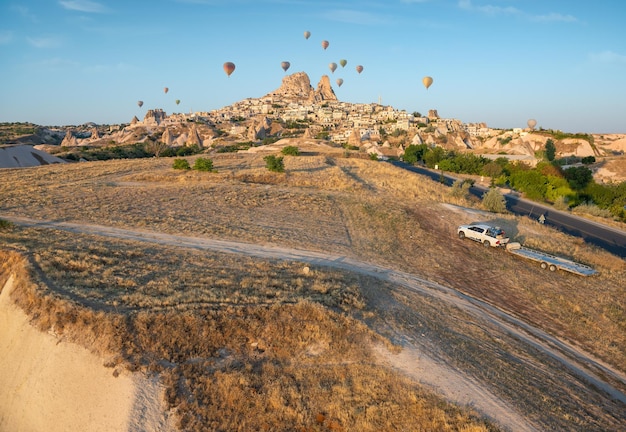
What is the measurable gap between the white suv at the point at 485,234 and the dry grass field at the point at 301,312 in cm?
73

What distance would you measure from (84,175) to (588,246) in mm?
40880

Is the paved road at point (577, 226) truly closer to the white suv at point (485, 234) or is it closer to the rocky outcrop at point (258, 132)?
the white suv at point (485, 234)

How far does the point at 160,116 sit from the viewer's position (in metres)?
185

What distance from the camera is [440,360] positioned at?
10.5 metres

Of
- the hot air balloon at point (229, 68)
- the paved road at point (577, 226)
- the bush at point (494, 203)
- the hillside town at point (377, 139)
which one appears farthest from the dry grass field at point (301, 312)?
the hillside town at point (377, 139)

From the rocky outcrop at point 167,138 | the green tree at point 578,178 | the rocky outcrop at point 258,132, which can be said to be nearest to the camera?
the green tree at point 578,178

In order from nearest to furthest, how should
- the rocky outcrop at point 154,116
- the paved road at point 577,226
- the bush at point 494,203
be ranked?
the paved road at point 577,226
the bush at point 494,203
the rocky outcrop at point 154,116

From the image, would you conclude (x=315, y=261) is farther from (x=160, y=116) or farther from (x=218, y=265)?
(x=160, y=116)

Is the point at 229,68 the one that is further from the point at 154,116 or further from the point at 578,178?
the point at 154,116

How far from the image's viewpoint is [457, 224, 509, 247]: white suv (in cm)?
2284

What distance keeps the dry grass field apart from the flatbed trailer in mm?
495

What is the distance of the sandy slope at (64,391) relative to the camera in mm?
8125

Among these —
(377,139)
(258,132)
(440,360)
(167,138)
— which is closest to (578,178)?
(440,360)

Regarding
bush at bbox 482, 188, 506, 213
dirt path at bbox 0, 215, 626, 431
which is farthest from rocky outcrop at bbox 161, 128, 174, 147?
bush at bbox 482, 188, 506, 213
